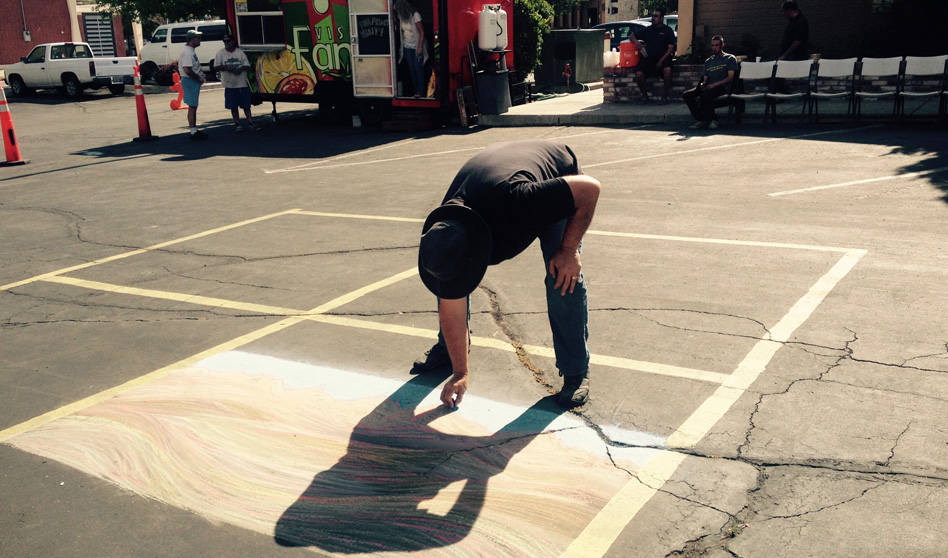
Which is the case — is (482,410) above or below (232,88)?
below

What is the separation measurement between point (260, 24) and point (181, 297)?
13.5 m

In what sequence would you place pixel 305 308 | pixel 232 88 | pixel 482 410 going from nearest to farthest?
pixel 482 410, pixel 305 308, pixel 232 88

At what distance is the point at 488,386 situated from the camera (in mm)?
4688

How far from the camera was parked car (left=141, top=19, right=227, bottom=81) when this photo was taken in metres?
30.7

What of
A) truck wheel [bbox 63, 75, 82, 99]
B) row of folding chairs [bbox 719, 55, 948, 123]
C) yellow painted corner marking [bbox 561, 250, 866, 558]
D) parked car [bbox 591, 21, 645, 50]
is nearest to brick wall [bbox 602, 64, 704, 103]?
row of folding chairs [bbox 719, 55, 948, 123]

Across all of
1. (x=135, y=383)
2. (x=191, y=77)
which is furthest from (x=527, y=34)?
(x=135, y=383)

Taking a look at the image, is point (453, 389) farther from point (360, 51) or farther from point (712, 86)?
point (360, 51)

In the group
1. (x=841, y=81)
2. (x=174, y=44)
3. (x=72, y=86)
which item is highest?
(x=174, y=44)

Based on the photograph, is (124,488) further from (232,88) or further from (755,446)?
(232,88)

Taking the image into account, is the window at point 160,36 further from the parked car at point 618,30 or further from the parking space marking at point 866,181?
the parking space marking at point 866,181

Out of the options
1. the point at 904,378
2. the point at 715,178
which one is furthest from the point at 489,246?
the point at 715,178

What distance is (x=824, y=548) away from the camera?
310cm

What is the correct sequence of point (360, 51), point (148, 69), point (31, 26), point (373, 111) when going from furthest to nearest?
1. point (31, 26)
2. point (148, 69)
3. point (373, 111)
4. point (360, 51)

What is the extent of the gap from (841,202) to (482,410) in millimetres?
5587
